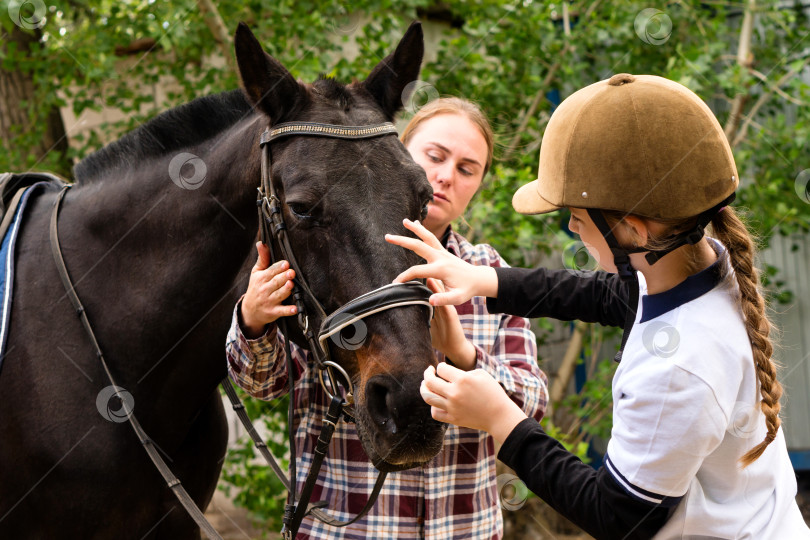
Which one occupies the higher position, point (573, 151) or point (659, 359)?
point (573, 151)

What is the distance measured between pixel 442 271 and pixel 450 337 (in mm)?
232

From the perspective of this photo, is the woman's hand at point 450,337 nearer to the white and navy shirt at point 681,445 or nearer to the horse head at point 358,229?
the horse head at point 358,229

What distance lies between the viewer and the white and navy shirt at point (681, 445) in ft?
4.43

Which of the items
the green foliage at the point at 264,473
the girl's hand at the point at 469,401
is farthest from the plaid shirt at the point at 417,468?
the green foliage at the point at 264,473

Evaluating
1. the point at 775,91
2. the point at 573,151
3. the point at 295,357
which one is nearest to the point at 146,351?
the point at 295,357

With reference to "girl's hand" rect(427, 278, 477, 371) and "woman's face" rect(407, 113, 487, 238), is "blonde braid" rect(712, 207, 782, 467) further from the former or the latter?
"woman's face" rect(407, 113, 487, 238)

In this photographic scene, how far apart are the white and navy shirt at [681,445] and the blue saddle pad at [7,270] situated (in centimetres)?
158

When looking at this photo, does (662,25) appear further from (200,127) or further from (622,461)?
(622,461)

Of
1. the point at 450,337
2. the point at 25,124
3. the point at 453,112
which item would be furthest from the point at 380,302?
the point at 25,124

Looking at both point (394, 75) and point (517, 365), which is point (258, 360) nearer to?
point (517, 365)

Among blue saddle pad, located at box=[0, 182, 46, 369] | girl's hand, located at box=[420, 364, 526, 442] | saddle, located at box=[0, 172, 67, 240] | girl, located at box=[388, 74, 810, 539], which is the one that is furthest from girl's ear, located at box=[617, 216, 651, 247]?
saddle, located at box=[0, 172, 67, 240]

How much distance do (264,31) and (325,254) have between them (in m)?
2.97

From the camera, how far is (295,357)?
7.34 feet

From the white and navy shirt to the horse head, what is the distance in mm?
294
